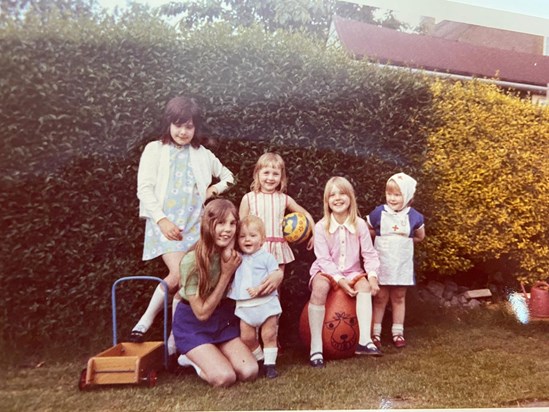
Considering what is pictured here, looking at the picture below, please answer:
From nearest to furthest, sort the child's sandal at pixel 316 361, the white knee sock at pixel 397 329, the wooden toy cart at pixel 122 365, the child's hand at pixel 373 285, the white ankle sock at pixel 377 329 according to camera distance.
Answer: the wooden toy cart at pixel 122 365 → the child's sandal at pixel 316 361 → the child's hand at pixel 373 285 → the white ankle sock at pixel 377 329 → the white knee sock at pixel 397 329

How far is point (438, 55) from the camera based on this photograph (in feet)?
14.6

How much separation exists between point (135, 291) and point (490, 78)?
9.86 feet

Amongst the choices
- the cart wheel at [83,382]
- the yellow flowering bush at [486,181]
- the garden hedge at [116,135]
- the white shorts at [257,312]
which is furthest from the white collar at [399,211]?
the cart wheel at [83,382]

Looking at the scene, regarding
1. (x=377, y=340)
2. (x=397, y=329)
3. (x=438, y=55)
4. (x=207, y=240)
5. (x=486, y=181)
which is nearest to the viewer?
(x=207, y=240)

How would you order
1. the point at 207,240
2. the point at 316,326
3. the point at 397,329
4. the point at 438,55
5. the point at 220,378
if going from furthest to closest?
the point at 438,55 → the point at 397,329 → the point at 316,326 → the point at 207,240 → the point at 220,378

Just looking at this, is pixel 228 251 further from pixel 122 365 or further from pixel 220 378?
pixel 122 365

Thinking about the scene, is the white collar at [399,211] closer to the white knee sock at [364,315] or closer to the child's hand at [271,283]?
the white knee sock at [364,315]

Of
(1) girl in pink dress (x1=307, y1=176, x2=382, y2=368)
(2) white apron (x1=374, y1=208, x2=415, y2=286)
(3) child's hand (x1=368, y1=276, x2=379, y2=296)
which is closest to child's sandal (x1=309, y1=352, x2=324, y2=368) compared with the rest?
(1) girl in pink dress (x1=307, y1=176, x2=382, y2=368)

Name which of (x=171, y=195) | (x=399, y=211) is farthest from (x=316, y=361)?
(x=171, y=195)

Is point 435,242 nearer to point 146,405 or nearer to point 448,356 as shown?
point 448,356

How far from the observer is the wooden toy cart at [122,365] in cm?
332

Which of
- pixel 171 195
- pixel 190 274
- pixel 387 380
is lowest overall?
pixel 387 380

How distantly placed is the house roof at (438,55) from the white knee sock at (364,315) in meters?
1.63

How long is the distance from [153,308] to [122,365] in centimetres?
43
